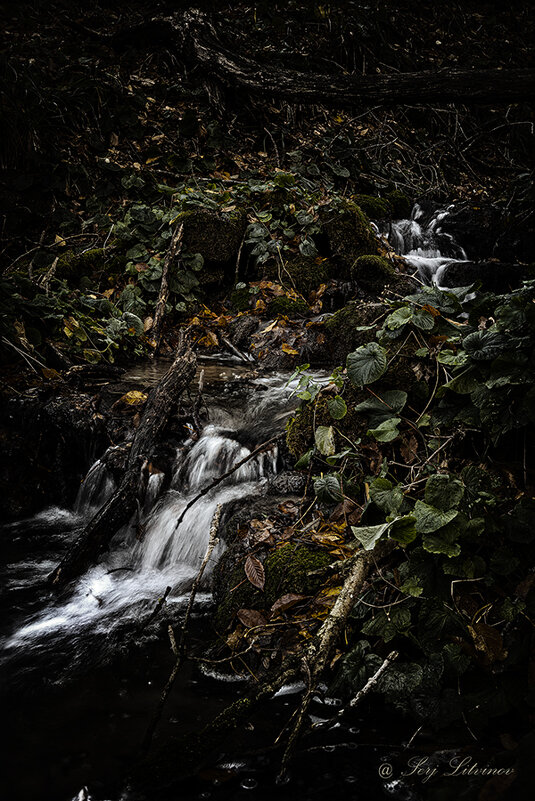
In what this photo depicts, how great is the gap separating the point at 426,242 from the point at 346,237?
2099 mm

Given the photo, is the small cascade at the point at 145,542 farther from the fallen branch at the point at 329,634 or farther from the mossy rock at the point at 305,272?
the mossy rock at the point at 305,272

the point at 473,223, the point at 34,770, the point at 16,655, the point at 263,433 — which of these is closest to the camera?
the point at 34,770

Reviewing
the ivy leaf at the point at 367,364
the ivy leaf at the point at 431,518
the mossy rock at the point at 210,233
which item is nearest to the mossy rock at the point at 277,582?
the ivy leaf at the point at 431,518

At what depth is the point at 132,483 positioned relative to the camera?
144 inches

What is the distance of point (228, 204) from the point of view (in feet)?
23.5

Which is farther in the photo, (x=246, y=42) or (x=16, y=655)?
(x=246, y=42)

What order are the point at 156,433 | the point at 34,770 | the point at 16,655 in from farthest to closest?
the point at 156,433, the point at 16,655, the point at 34,770

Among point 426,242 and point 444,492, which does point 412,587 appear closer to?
point 444,492

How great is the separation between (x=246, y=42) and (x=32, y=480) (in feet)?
36.4

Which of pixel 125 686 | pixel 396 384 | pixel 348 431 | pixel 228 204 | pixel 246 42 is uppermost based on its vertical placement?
pixel 246 42

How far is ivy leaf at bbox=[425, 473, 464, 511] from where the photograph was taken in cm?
223

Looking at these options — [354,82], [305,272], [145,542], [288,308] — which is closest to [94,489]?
[145,542]

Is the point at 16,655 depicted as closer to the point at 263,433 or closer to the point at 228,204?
the point at 263,433

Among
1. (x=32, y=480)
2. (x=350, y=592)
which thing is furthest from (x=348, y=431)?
(x=32, y=480)
